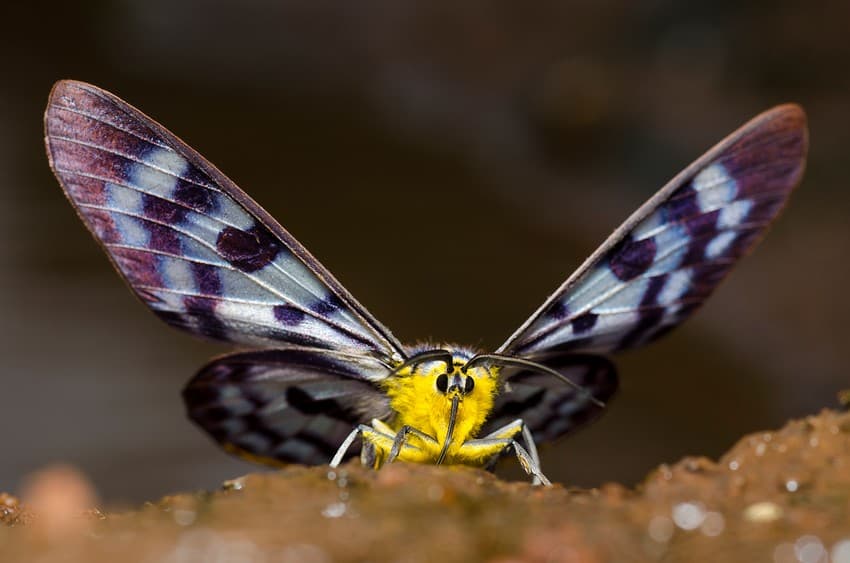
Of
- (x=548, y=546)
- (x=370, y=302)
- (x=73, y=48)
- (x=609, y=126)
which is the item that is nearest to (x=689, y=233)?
(x=548, y=546)

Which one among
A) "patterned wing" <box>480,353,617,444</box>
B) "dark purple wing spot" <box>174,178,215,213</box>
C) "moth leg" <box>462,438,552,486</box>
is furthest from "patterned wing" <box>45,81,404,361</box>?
"patterned wing" <box>480,353,617,444</box>

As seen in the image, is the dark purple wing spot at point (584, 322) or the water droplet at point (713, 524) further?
the dark purple wing spot at point (584, 322)

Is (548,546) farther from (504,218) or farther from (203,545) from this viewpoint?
(504,218)

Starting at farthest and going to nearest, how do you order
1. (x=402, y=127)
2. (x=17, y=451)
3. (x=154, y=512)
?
(x=402, y=127), (x=17, y=451), (x=154, y=512)

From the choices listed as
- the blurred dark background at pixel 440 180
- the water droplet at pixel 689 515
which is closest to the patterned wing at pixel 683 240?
the water droplet at pixel 689 515

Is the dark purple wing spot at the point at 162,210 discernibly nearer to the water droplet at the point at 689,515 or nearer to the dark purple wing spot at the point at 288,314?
the dark purple wing spot at the point at 288,314

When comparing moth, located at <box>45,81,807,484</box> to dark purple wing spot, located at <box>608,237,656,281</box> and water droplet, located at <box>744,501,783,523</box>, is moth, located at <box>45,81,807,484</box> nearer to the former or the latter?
dark purple wing spot, located at <box>608,237,656,281</box>
